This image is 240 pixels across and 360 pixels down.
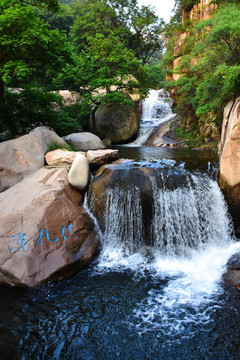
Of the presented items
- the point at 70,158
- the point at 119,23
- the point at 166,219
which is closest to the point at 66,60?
the point at 70,158

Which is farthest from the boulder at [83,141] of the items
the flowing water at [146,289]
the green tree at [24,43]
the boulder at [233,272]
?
the boulder at [233,272]

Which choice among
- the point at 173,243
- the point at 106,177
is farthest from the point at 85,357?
the point at 106,177

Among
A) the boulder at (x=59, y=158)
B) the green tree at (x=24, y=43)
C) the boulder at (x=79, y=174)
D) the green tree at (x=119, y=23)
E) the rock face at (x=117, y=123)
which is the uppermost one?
the green tree at (x=119, y=23)

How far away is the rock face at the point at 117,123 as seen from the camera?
15.3 m

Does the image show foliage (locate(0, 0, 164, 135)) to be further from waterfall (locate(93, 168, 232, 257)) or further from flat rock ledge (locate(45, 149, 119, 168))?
waterfall (locate(93, 168, 232, 257))

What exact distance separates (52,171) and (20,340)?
358cm

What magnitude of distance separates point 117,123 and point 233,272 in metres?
12.9

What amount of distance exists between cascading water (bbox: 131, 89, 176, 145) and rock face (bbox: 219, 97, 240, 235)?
387 inches

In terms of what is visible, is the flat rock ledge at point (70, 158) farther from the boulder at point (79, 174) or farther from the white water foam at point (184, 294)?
the white water foam at point (184, 294)

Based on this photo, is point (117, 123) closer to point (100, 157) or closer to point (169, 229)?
point (100, 157)

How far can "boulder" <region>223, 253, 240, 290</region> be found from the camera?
3878mm

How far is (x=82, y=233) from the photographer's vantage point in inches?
186

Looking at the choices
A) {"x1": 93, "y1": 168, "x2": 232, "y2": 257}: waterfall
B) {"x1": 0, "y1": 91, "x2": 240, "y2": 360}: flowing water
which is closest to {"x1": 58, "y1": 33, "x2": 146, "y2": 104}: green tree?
{"x1": 0, "y1": 91, "x2": 240, "y2": 360}: flowing water

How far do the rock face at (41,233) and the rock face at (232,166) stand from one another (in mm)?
3554
